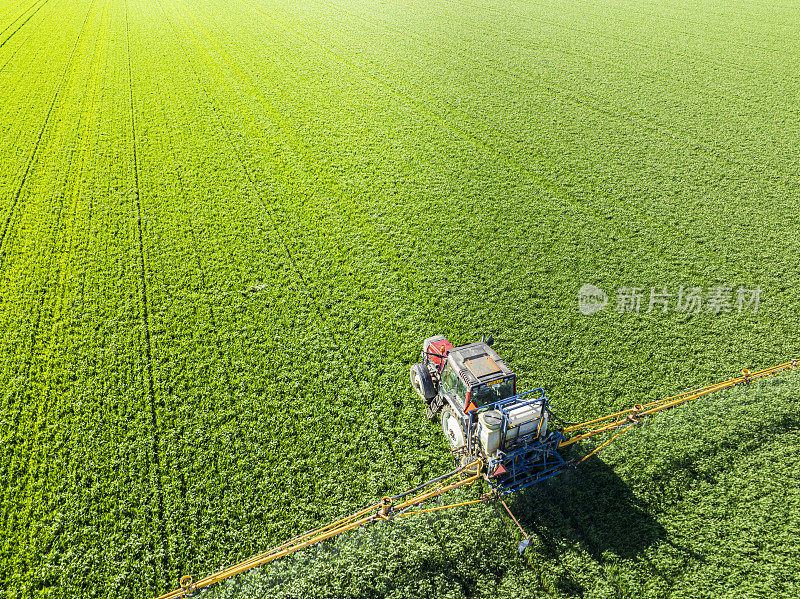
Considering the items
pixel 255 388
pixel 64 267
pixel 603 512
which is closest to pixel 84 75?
pixel 64 267

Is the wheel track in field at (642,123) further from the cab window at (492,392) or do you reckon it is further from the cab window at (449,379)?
the cab window at (492,392)

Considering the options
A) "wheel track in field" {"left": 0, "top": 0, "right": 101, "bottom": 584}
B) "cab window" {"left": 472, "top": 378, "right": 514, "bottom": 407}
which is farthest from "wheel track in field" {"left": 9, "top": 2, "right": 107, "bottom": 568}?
"cab window" {"left": 472, "top": 378, "right": 514, "bottom": 407}

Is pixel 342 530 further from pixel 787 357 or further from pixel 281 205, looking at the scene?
pixel 281 205

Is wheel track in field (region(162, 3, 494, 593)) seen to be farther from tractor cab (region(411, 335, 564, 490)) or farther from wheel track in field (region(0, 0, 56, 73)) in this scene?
wheel track in field (region(0, 0, 56, 73))

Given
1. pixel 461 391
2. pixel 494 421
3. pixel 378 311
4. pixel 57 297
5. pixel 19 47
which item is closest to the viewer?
pixel 494 421

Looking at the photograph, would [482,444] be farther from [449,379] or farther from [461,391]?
[449,379]

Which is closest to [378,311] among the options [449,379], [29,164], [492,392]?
[449,379]
